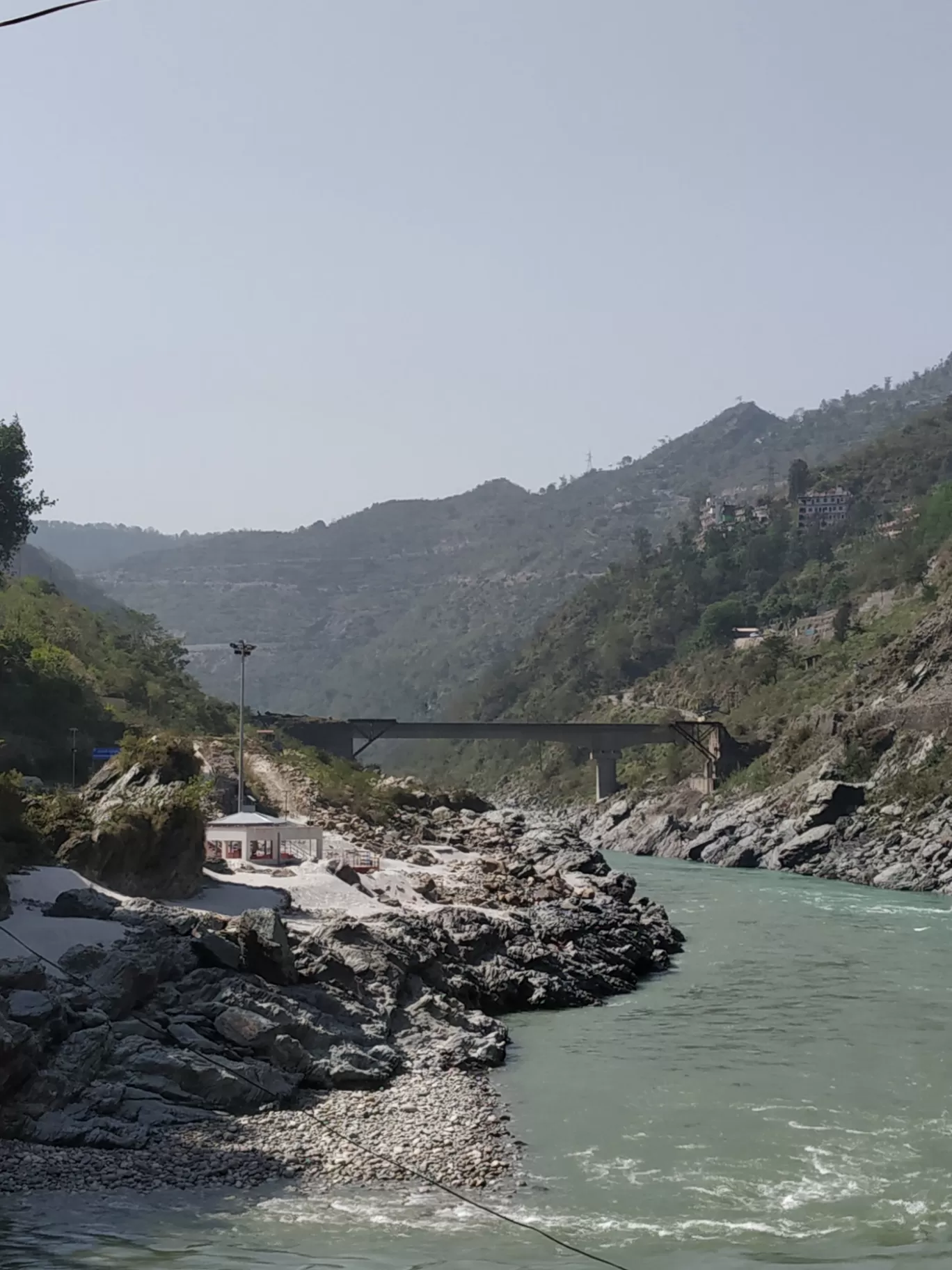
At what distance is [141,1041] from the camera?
23.3 meters

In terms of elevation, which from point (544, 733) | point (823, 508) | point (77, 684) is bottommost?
point (544, 733)

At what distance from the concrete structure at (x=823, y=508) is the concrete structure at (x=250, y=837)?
141728 millimetres

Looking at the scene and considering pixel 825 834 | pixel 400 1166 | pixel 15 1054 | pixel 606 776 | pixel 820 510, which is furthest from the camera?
pixel 820 510

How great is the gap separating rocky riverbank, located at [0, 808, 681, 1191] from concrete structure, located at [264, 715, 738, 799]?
2548 inches

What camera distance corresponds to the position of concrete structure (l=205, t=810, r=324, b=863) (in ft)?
157

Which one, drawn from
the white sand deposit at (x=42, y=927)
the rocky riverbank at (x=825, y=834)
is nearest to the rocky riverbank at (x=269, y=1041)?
the white sand deposit at (x=42, y=927)

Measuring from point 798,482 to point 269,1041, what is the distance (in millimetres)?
179607

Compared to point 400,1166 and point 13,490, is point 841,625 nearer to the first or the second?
point 13,490

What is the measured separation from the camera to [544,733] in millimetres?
105625

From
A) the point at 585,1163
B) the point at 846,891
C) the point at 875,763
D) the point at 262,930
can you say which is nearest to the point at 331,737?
the point at 875,763

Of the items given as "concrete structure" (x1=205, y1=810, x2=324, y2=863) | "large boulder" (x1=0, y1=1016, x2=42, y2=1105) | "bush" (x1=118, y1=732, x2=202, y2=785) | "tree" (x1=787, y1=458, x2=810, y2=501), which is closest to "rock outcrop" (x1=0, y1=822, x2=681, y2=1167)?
"large boulder" (x1=0, y1=1016, x2=42, y2=1105)

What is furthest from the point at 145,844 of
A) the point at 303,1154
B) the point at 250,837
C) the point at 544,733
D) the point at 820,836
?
the point at 544,733

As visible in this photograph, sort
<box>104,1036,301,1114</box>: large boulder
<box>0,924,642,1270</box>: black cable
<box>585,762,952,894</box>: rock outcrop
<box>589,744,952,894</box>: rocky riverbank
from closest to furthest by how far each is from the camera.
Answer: <box>0,924,642,1270</box>: black cable, <box>104,1036,301,1114</box>: large boulder, <box>585,762,952,894</box>: rock outcrop, <box>589,744,952,894</box>: rocky riverbank

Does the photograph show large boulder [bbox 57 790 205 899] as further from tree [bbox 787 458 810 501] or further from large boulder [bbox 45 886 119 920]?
tree [bbox 787 458 810 501]
